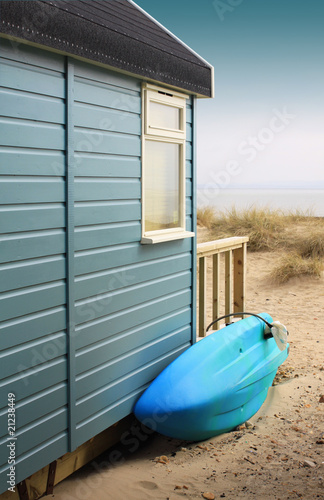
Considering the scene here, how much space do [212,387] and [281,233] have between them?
396 inches

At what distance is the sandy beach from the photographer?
358cm

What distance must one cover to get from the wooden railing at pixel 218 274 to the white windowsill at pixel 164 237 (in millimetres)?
736

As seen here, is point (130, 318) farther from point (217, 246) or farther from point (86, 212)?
point (217, 246)

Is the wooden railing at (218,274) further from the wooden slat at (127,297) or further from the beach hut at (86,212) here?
the beach hut at (86,212)

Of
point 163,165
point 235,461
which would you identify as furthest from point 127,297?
point 235,461

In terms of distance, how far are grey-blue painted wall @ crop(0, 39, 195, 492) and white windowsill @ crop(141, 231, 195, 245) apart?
8 centimetres

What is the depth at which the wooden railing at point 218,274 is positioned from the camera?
565 centimetres

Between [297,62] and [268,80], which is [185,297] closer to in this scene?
[297,62]

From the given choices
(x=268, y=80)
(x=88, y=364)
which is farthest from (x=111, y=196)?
(x=268, y=80)

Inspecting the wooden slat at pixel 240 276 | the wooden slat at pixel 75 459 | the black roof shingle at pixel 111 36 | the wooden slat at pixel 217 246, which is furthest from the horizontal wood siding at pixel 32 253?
the wooden slat at pixel 240 276

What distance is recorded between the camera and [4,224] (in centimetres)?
293

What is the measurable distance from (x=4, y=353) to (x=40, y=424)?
2.15 ft

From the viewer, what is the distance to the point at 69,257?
3.41 metres

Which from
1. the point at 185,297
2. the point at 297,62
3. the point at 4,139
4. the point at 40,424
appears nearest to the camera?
the point at 4,139
